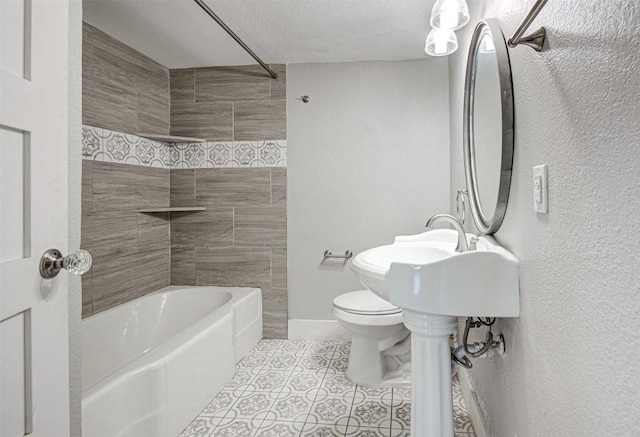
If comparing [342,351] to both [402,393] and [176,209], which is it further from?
[176,209]

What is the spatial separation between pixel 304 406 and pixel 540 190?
1.65 meters

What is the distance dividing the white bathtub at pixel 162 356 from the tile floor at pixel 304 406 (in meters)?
0.12

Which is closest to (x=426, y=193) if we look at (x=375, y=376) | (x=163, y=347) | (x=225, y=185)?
(x=375, y=376)

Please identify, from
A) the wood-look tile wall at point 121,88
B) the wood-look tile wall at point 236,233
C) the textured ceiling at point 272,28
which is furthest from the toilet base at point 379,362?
the wood-look tile wall at point 121,88

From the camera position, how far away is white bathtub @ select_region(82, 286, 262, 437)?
1.48 meters

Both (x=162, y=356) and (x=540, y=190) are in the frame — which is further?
(x=162, y=356)

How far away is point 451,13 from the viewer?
1570 millimetres

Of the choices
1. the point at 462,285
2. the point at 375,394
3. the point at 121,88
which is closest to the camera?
the point at 462,285

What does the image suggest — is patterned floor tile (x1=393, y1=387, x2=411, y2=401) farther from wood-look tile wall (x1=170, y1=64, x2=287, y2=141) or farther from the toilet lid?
wood-look tile wall (x1=170, y1=64, x2=287, y2=141)

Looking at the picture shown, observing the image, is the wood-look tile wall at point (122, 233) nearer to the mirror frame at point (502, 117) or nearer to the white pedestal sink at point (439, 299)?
the white pedestal sink at point (439, 299)

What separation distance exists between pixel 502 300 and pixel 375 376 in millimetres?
1297

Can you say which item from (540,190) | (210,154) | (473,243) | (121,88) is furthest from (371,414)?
(121,88)

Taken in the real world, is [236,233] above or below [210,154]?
below

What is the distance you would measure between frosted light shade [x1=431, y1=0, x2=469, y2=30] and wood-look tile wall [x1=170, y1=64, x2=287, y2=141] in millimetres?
1518
